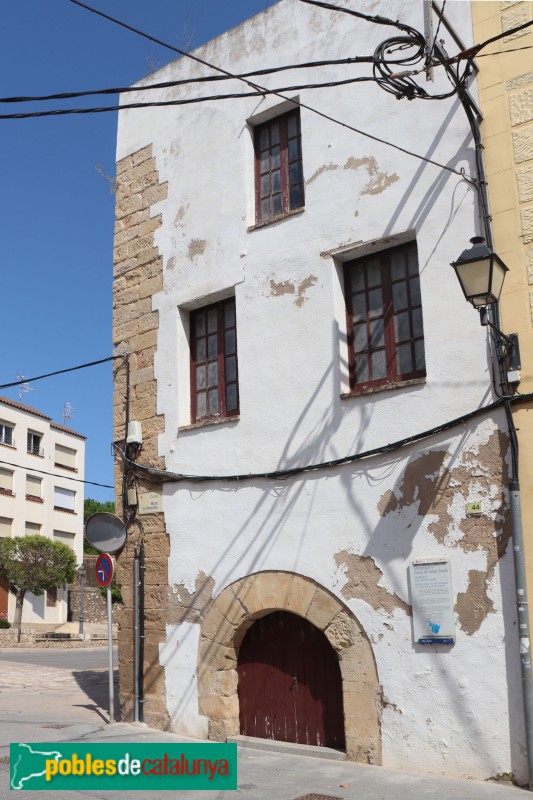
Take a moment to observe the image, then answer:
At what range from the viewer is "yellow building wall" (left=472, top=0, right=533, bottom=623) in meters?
6.05

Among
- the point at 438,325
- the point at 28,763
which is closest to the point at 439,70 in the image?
the point at 438,325

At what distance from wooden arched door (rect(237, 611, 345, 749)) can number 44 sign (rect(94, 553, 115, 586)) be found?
5.69ft

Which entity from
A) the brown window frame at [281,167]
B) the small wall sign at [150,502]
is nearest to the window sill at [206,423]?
the small wall sign at [150,502]

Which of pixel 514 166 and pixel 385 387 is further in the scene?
pixel 385 387

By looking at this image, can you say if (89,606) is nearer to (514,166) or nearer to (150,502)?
(150,502)

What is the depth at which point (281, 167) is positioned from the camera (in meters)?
8.45

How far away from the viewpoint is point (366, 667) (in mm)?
6695

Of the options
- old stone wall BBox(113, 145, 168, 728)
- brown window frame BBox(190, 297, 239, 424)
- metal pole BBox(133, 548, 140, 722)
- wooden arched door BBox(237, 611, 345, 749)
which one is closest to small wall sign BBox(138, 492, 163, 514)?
old stone wall BBox(113, 145, 168, 728)

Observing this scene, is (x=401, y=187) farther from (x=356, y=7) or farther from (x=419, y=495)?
(x=419, y=495)

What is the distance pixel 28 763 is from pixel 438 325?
15.7ft

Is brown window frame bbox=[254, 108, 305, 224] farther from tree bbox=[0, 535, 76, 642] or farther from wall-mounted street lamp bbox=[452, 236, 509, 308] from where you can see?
tree bbox=[0, 535, 76, 642]

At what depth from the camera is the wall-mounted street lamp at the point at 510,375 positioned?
18.6 feet

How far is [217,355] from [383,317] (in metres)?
2.08

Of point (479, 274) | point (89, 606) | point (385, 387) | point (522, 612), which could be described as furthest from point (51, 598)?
point (479, 274)
